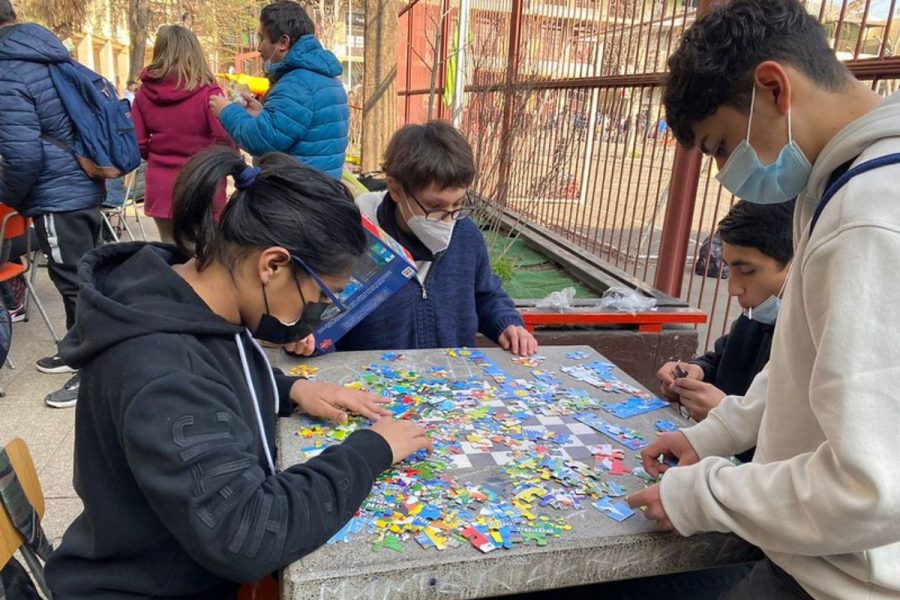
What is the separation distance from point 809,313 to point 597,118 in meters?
3.94

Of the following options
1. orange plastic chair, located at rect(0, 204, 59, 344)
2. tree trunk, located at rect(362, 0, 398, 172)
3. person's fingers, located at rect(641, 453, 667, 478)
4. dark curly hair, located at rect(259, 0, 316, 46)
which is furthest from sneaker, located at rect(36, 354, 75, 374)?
tree trunk, located at rect(362, 0, 398, 172)

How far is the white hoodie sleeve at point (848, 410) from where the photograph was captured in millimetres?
891

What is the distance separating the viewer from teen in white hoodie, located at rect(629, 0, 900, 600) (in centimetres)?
90

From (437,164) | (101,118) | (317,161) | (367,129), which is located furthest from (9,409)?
(367,129)

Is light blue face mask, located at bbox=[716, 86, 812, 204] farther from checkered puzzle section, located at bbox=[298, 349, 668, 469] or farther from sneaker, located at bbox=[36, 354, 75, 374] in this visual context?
sneaker, located at bbox=[36, 354, 75, 374]

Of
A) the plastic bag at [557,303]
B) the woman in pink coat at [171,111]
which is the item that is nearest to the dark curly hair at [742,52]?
the plastic bag at [557,303]

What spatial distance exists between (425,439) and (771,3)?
110 centimetres

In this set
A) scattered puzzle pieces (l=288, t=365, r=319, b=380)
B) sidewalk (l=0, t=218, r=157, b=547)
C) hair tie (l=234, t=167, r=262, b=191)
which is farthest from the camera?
sidewalk (l=0, t=218, r=157, b=547)

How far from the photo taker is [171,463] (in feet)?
3.51

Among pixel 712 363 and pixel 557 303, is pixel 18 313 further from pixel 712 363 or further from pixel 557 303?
pixel 712 363

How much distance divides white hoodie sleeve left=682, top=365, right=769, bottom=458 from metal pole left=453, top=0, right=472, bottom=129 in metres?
4.95

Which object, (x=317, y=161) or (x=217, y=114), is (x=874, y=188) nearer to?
(x=317, y=161)

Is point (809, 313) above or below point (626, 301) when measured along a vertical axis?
above

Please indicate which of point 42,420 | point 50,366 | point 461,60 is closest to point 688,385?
point 42,420
